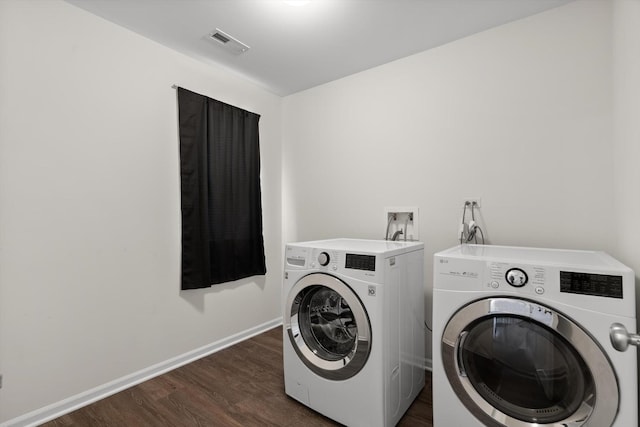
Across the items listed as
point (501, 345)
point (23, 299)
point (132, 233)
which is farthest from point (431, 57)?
point (23, 299)

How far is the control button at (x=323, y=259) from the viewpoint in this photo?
1598mm

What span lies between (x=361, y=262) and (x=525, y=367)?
77 centimetres

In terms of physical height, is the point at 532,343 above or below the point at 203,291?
above

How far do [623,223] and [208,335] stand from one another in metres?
2.73

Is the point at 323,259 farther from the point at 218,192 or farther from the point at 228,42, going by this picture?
the point at 228,42

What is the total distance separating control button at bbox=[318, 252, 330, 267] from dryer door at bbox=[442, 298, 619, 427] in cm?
65

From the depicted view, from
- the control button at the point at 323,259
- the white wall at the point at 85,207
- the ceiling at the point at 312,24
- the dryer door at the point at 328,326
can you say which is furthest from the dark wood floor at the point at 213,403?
the ceiling at the point at 312,24

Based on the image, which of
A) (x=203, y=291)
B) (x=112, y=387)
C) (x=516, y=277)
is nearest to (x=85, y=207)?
(x=203, y=291)

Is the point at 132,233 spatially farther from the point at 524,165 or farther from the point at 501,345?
the point at 524,165

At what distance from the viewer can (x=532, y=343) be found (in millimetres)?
1145

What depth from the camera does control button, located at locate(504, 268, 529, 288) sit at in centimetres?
112

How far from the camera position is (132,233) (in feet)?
Result: 6.48

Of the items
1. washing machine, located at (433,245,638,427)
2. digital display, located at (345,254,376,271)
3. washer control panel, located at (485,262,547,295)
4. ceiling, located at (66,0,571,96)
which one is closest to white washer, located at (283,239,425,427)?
digital display, located at (345,254,376,271)

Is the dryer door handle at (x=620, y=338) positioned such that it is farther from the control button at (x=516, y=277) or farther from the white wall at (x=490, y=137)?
the white wall at (x=490, y=137)
